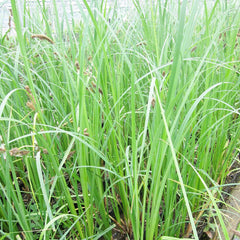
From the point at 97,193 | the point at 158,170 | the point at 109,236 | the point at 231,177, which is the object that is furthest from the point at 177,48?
the point at 231,177

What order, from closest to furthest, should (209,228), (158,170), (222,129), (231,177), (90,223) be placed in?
(158,170) < (90,223) < (209,228) < (222,129) < (231,177)

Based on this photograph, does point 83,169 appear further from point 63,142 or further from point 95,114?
point 63,142

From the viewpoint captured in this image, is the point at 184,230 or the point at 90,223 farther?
the point at 184,230

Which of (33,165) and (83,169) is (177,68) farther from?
(33,165)

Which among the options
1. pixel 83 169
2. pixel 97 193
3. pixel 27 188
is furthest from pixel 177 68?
pixel 27 188

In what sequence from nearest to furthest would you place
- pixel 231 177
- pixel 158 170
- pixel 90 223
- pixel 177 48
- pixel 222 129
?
pixel 177 48 → pixel 158 170 → pixel 90 223 → pixel 222 129 → pixel 231 177

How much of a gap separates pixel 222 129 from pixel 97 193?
0.55 metres

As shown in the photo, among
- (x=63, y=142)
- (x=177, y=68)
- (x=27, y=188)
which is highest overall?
(x=177, y=68)

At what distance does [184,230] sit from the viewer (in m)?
0.91

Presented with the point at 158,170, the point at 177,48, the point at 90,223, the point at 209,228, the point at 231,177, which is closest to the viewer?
the point at 177,48

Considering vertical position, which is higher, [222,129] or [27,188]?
[222,129]

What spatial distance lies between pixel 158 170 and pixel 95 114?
0.24 meters

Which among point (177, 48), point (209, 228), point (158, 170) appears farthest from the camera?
point (209, 228)

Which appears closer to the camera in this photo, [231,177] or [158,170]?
[158,170]
